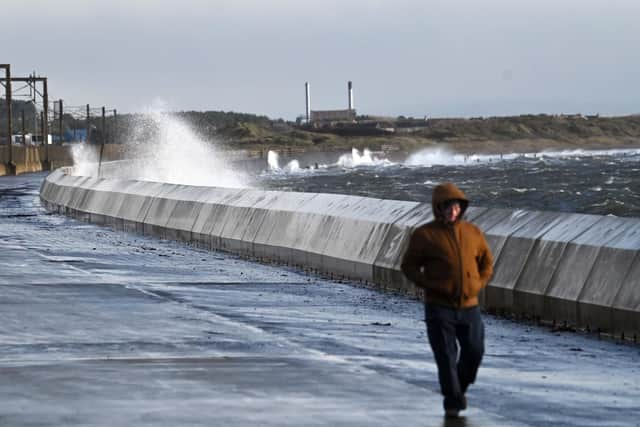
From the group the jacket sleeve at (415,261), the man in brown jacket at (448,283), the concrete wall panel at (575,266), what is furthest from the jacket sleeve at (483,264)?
the concrete wall panel at (575,266)

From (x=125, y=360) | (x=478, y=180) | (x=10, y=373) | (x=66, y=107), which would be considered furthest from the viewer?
(x=66, y=107)

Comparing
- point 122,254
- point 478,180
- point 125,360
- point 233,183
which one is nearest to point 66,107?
point 478,180

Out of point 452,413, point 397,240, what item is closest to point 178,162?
point 397,240

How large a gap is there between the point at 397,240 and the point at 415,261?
10.5m

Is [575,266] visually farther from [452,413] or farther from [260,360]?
[452,413]

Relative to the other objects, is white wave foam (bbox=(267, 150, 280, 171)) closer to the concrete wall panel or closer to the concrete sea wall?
the concrete sea wall

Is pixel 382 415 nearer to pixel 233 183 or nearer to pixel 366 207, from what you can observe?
pixel 366 207

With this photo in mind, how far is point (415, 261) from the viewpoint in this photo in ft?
30.8

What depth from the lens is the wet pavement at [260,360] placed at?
944 cm

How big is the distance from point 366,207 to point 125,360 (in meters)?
10.3

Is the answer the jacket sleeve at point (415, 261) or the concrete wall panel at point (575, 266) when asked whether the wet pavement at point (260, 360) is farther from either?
the jacket sleeve at point (415, 261)

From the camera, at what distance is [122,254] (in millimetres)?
24844

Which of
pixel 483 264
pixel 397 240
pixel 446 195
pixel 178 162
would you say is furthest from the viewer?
pixel 178 162

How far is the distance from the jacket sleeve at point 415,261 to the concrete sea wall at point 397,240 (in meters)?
4.84
